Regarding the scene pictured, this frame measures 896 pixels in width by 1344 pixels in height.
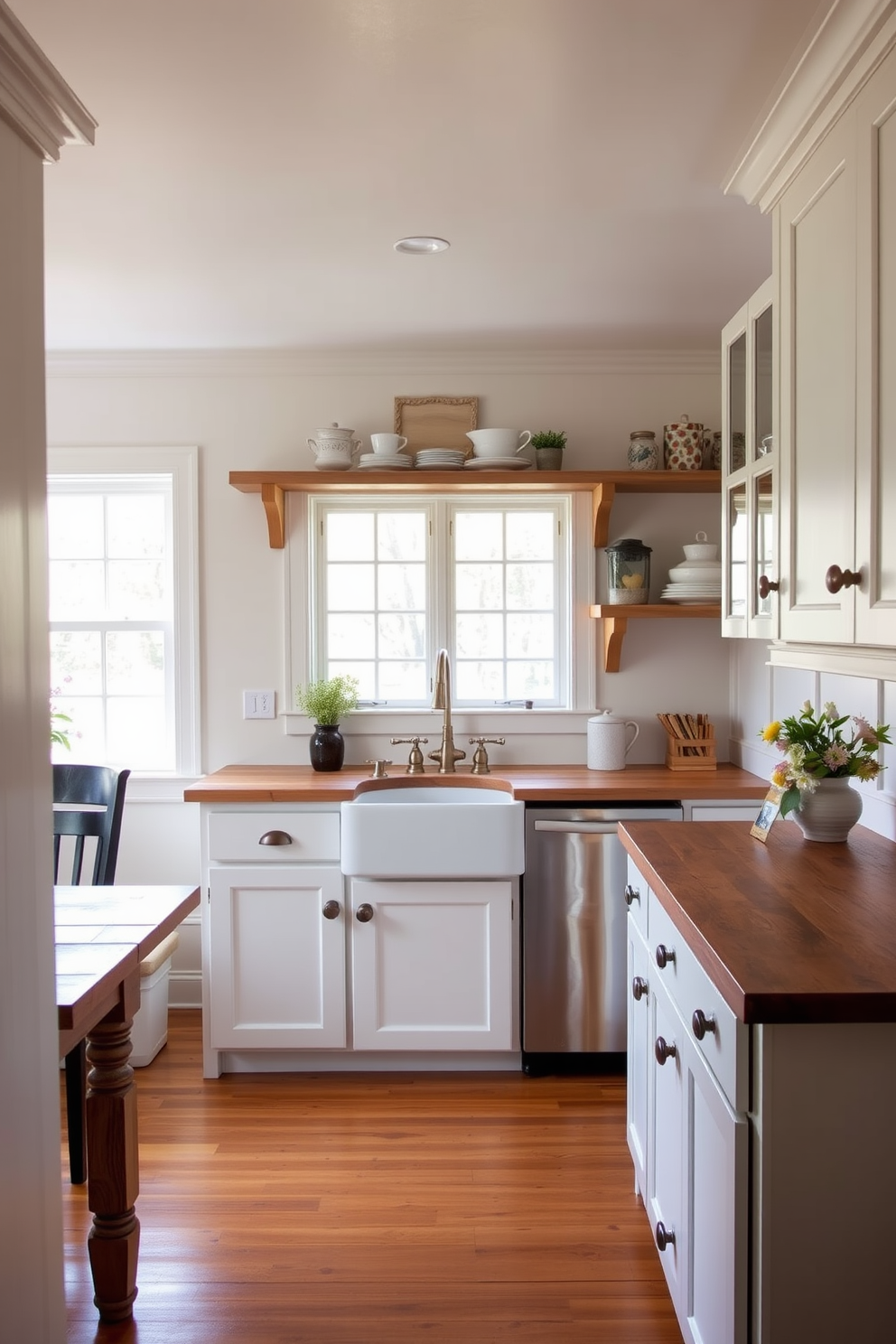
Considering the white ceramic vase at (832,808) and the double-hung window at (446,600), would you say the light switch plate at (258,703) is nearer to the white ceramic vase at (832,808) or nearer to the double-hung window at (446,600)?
the double-hung window at (446,600)

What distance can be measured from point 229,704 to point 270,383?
3.88 ft

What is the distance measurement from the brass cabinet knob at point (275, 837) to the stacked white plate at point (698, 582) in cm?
151

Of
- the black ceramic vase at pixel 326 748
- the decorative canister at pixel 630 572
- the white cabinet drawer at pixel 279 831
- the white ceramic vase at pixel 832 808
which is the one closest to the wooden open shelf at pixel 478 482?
the decorative canister at pixel 630 572

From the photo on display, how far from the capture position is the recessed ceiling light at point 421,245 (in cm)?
256

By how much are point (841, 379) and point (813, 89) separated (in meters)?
0.49

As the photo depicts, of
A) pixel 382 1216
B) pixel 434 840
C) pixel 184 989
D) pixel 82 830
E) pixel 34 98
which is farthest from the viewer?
pixel 184 989

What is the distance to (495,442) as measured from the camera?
3447mm

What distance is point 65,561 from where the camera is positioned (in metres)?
3.76

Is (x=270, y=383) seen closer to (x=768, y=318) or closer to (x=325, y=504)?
(x=325, y=504)

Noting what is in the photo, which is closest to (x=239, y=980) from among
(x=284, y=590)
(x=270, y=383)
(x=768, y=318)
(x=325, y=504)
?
(x=284, y=590)

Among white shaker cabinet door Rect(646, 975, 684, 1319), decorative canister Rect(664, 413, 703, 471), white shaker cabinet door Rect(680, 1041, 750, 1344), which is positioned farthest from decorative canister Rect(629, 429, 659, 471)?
white shaker cabinet door Rect(680, 1041, 750, 1344)

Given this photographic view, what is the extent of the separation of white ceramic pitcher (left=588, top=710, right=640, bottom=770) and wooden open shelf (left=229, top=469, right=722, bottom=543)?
1.42 feet

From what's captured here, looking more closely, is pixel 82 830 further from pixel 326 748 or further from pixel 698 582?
pixel 698 582

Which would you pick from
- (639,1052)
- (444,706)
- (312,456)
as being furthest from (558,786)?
(312,456)
